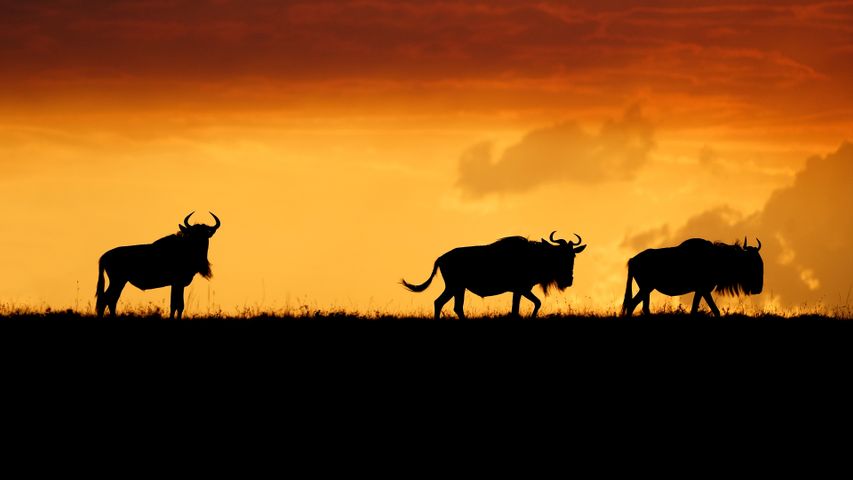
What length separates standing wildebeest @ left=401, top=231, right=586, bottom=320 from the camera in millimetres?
23750

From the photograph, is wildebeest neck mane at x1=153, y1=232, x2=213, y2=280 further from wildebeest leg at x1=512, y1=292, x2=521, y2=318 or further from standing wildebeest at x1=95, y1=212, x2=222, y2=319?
wildebeest leg at x1=512, y1=292, x2=521, y2=318

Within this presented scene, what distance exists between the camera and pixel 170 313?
69.2 feet

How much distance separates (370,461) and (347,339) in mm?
5033

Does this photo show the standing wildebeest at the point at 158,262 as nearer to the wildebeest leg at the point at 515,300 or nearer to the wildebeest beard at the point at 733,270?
the wildebeest leg at the point at 515,300

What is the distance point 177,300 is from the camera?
73.0 feet

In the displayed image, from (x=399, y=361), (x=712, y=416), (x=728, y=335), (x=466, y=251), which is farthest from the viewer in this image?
(x=466, y=251)

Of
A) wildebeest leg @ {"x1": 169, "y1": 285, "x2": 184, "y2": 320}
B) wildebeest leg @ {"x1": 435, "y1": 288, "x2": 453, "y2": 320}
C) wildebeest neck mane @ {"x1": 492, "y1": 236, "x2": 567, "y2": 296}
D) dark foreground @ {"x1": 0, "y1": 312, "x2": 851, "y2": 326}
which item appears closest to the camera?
dark foreground @ {"x1": 0, "y1": 312, "x2": 851, "y2": 326}

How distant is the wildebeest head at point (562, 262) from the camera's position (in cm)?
2459

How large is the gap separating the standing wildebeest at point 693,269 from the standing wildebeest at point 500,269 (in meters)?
1.86

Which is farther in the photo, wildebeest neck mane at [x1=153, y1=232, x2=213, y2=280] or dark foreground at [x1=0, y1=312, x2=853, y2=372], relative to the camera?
wildebeest neck mane at [x1=153, y1=232, x2=213, y2=280]

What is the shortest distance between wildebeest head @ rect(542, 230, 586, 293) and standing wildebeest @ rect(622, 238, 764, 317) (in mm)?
1353

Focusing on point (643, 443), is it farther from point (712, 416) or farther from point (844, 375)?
point (844, 375)

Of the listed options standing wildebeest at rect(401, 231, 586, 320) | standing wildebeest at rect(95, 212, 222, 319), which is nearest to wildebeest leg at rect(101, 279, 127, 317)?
standing wildebeest at rect(95, 212, 222, 319)

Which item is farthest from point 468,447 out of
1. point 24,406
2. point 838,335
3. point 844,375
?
point 838,335
